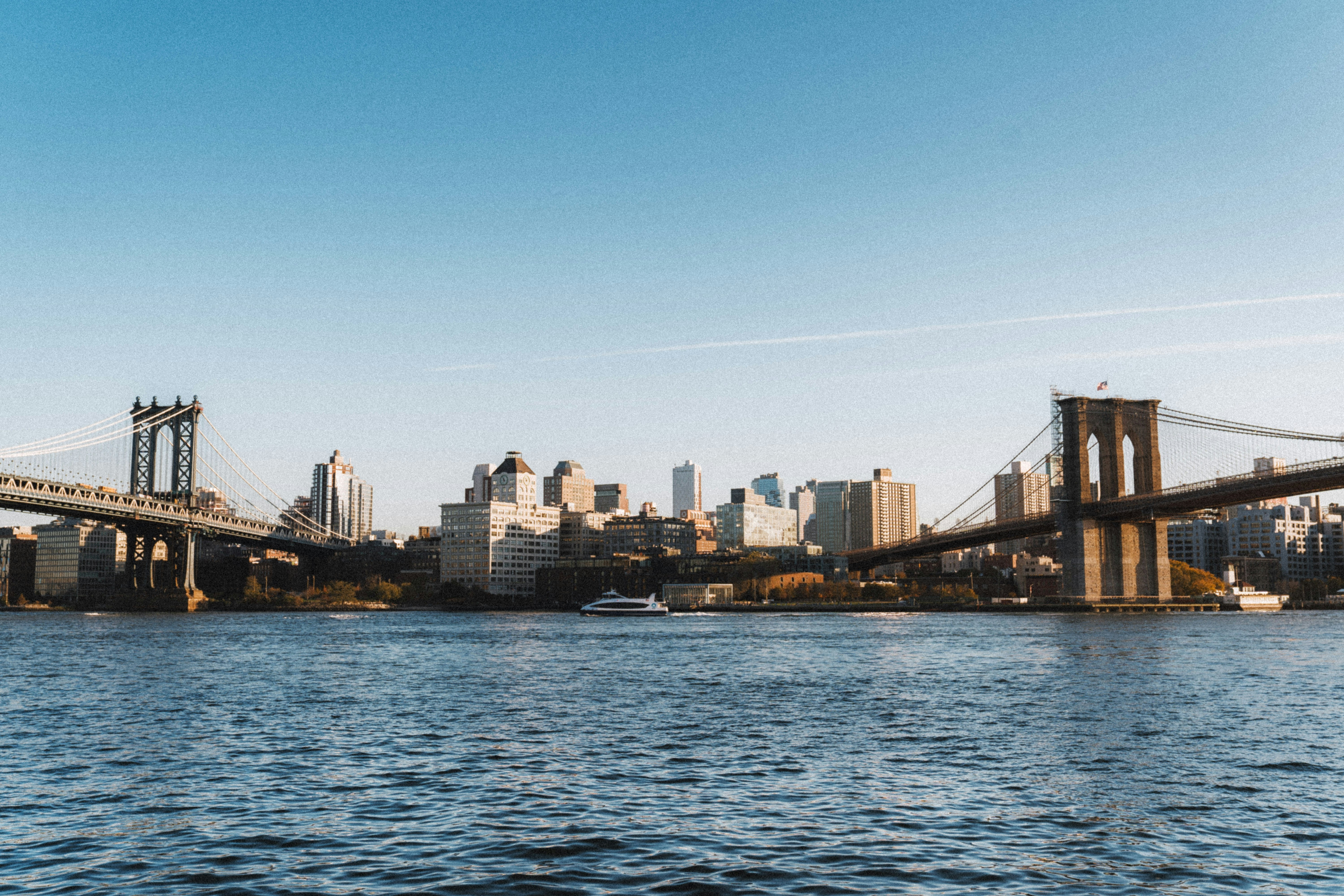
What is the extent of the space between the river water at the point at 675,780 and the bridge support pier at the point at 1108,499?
70.3 metres

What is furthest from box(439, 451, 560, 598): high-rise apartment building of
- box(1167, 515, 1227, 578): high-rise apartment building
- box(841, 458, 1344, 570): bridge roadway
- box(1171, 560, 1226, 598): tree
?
box(1167, 515, 1227, 578): high-rise apartment building

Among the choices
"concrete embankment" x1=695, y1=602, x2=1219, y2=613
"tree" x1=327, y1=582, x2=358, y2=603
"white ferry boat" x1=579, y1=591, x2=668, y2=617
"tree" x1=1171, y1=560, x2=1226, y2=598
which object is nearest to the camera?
"concrete embankment" x1=695, y1=602, x2=1219, y2=613

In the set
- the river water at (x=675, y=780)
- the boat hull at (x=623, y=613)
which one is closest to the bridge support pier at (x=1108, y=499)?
the boat hull at (x=623, y=613)

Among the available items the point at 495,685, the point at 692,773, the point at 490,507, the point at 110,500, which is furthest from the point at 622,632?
the point at 490,507

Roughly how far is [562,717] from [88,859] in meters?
15.0

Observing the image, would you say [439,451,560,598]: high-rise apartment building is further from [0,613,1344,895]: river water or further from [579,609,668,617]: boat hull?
[0,613,1344,895]: river water

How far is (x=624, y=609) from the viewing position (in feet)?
442

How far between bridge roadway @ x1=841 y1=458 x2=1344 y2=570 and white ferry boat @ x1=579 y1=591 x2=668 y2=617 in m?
32.3

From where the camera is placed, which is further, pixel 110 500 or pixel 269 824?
pixel 110 500

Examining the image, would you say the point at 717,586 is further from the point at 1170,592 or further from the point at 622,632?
the point at 622,632

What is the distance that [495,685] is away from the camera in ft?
125

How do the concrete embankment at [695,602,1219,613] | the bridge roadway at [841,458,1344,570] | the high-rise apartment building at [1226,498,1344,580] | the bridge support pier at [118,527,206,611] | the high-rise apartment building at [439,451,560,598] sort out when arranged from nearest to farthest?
the bridge roadway at [841,458,1344,570]
the concrete embankment at [695,602,1219,613]
the bridge support pier at [118,527,206,611]
the high-rise apartment building at [1226,498,1344,580]
the high-rise apartment building at [439,451,560,598]

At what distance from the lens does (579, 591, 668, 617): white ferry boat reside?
13300cm

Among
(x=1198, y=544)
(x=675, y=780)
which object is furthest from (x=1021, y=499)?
(x=675, y=780)
